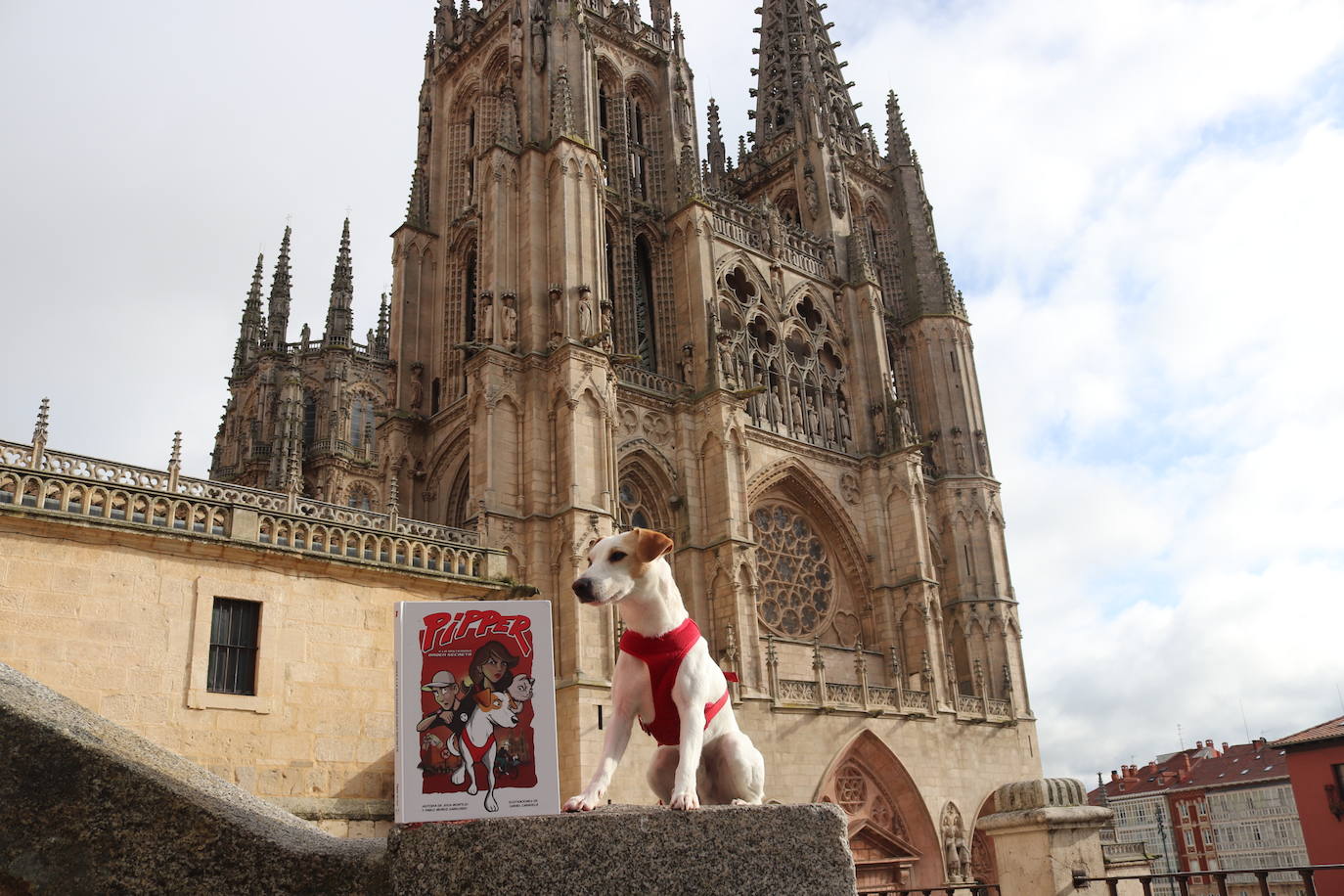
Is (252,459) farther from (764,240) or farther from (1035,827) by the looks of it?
(1035,827)

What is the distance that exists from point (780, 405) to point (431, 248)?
1058cm

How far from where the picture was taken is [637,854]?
2816mm

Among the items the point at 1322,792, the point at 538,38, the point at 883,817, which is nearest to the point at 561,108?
the point at 538,38

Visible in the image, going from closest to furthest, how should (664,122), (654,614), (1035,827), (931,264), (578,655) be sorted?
(654,614) < (1035,827) < (578,655) < (664,122) < (931,264)

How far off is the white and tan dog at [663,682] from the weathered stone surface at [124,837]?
1.15 meters

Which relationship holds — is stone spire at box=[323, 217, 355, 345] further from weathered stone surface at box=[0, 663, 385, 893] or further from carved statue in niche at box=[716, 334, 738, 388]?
weathered stone surface at box=[0, 663, 385, 893]

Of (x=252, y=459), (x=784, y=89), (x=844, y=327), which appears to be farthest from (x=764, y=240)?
(x=252, y=459)

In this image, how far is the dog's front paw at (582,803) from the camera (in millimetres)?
3242

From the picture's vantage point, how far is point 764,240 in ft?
98.7

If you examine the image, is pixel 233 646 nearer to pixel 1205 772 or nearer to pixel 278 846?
pixel 278 846

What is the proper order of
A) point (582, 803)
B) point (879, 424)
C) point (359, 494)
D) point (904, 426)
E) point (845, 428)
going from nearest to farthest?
1. point (582, 803)
2. point (904, 426)
3. point (845, 428)
4. point (879, 424)
5. point (359, 494)

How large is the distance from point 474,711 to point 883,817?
24.0m

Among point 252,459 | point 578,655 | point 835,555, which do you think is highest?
point 252,459

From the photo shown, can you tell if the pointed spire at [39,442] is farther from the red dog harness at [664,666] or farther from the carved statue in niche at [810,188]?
the carved statue in niche at [810,188]
